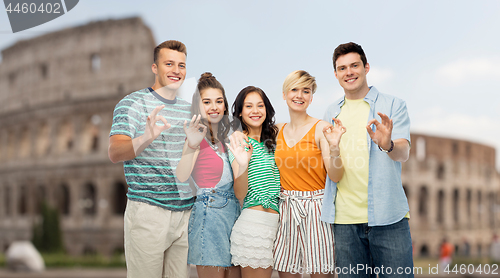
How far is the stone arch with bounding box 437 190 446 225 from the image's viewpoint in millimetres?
28172

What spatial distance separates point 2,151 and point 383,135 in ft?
92.0

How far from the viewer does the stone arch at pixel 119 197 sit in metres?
20.7

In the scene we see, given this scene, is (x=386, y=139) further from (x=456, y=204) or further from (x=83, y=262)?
(x=456, y=204)

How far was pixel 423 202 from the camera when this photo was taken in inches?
1147

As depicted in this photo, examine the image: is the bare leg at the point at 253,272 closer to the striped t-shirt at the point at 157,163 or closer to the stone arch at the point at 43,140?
the striped t-shirt at the point at 157,163

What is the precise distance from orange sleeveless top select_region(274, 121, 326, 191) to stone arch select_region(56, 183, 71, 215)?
21.6 meters

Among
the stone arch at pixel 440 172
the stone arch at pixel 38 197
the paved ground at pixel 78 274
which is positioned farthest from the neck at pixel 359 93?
the stone arch at pixel 440 172

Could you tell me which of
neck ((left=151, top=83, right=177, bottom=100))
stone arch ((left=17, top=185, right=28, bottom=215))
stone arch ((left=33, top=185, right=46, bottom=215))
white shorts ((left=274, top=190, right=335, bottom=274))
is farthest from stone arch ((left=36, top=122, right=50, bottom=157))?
white shorts ((left=274, top=190, right=335, bottom=274))

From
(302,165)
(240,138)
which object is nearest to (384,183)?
(302,165)

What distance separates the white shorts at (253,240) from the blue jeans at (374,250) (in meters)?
0.49

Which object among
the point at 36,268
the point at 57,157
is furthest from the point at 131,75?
the point at 36,268

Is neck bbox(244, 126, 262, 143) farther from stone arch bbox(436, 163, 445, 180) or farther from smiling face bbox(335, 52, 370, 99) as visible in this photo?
stone arch bbox(436, 163, 445, 180)

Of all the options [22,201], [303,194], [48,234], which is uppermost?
[303,194]

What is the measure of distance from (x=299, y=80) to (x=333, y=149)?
0.58m
